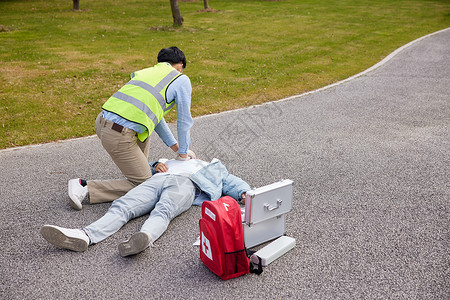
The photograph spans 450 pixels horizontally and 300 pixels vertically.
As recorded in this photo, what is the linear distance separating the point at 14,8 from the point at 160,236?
22883 mm

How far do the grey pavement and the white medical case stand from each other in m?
0.27

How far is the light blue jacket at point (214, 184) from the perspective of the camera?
4.20 metres

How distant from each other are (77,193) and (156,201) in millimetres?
895

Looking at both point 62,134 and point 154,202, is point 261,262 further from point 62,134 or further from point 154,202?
point 62,134

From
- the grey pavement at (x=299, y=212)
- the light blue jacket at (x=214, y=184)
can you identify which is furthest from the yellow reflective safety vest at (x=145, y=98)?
the grey pavement at (x=299, y=212)

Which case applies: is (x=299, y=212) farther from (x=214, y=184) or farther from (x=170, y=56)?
(x=170, y=56)

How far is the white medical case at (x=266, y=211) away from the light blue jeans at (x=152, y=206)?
818 mm

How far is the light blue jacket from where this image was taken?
420 centimetres

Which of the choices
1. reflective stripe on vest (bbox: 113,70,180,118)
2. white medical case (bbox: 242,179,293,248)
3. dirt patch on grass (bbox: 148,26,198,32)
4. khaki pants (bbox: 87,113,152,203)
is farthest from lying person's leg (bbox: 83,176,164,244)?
dirt patch on grass (bbox: 148,26,198,32)

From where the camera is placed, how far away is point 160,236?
380 cm

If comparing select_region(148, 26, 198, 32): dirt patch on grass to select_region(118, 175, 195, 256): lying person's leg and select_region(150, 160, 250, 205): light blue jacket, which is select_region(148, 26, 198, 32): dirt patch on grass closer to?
select_region(150, 160, 250, 205): light blue jacket

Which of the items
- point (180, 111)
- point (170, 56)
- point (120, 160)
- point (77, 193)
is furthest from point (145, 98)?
point (77, 193)

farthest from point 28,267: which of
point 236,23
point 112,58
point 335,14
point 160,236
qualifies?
point 335,14

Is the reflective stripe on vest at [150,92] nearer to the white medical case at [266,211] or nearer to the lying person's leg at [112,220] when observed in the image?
the lying person's leg at [112,220]
